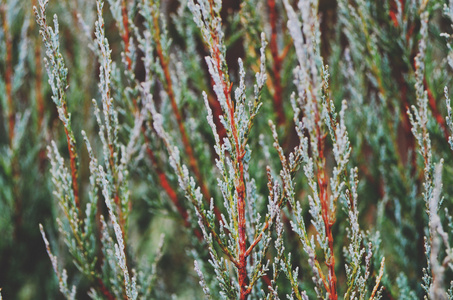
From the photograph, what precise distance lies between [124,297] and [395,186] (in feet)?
5.75

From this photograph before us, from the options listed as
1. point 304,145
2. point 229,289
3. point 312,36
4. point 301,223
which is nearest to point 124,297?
point 229,289

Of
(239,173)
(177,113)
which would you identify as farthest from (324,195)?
(177,113)

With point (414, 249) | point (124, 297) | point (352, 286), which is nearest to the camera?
point (352, 286)

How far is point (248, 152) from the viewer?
4.89ft

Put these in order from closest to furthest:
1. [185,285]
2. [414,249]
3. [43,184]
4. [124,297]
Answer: [124,297] < [414,249] < [43,184] < [185,285]

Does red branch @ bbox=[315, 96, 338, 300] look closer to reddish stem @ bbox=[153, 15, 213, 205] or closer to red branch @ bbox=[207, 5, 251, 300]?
red branch @ bbox=[207, 5, 251, 300]

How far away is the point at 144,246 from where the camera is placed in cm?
377

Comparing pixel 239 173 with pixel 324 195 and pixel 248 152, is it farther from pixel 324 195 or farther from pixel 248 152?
pixel 324 195

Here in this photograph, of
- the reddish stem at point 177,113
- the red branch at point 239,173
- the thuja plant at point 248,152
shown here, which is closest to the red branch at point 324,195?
the thuja plant at point 248,152

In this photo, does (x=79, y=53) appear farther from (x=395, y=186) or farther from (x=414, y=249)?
(x=414, y=249)

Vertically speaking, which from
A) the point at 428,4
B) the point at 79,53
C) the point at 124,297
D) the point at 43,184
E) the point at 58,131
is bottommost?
the point at 124,297

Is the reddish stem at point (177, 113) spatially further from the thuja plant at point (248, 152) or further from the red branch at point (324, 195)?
the red branch at point (324, 195)

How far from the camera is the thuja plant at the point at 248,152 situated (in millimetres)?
1405

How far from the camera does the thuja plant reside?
1405mm
